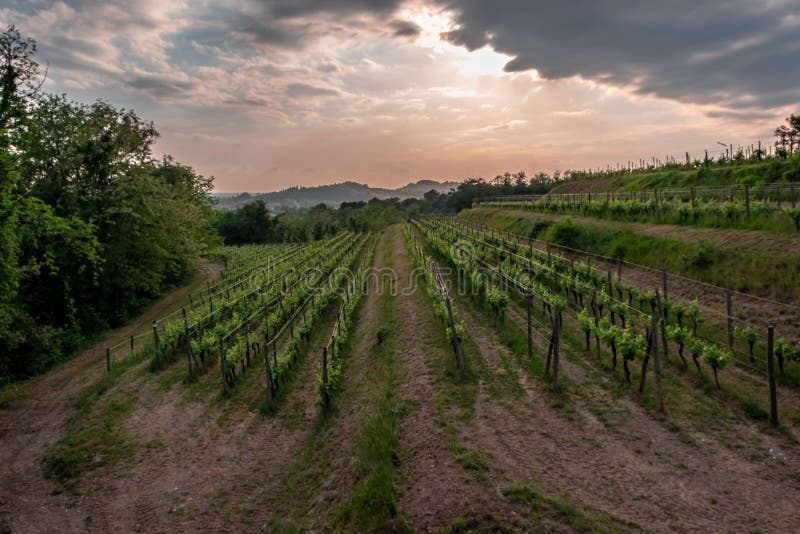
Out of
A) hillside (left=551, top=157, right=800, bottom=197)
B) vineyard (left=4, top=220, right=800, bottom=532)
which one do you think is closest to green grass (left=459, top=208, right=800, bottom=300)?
vineyard (left=4, top=220, right=800, bottom=532)

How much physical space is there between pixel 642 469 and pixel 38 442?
13300 millimetres

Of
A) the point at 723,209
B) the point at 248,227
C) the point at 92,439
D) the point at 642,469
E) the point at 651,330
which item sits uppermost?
the point at 248,227

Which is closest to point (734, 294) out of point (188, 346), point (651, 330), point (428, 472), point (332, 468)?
point (651, 330)

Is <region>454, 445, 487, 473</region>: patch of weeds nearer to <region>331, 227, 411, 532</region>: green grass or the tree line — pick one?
<region>331, 227, 411, 532</region>: green grass

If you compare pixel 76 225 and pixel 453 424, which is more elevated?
pixel 76 225

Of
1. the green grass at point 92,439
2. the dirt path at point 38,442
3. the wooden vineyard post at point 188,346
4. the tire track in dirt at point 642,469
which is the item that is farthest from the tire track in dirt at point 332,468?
the wooden vineyard post at point 188,346

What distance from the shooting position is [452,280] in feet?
79.6

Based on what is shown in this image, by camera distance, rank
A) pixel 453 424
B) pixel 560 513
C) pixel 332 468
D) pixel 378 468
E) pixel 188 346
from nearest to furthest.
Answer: pixel 560 513, pixel 378 468, pixel 332 468, pixel 453 424, pixel 188 346

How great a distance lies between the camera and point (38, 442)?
447 inches

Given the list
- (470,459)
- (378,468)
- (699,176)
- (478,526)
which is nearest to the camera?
(478,526)

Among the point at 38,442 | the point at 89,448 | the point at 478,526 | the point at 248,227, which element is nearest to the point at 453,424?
the point at 478,526

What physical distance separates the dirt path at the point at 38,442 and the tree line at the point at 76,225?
178cm

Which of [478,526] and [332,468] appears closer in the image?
[478,526]

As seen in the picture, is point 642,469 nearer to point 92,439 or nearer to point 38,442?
point 92,439
